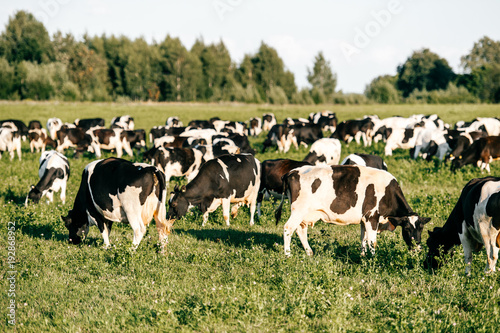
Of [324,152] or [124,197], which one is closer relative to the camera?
[124,197]

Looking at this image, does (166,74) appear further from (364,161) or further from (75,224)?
(75,224)

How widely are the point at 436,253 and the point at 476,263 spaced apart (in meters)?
0.64

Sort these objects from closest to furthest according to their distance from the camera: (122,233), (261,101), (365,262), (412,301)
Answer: (412,301)
(365,262)
(122,233)
(261,101)

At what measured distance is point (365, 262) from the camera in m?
7.52

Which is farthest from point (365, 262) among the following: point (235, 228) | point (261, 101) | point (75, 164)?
point (261, 101)

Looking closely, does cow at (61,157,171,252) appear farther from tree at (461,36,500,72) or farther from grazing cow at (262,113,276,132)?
tree at (461,36,500,72)

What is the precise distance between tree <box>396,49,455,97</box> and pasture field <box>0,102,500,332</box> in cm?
9981

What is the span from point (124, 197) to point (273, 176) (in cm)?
462

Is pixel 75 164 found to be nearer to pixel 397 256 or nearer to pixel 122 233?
pixel 122 233

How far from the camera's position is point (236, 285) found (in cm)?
685

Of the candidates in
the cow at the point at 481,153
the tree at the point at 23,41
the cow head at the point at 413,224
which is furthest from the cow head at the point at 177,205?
the tree at the point at 23,41

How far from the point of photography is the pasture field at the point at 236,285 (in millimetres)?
5746

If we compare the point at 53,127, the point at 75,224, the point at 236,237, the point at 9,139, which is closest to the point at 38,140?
the point at 9,139

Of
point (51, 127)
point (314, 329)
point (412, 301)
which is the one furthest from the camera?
point (51, 127)
